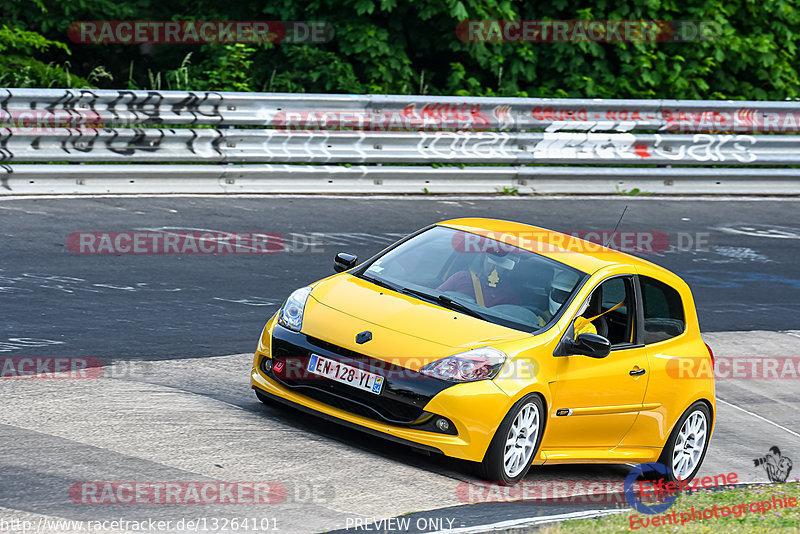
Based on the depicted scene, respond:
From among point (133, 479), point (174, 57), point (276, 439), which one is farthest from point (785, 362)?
point (174, 57)

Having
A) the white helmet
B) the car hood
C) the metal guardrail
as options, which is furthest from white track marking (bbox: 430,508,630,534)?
the metal guardrail

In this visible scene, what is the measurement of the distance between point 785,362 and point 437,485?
5.94m

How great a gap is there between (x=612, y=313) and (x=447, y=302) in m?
1.16

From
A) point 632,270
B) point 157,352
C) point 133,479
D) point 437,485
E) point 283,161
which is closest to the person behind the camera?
point 133,479

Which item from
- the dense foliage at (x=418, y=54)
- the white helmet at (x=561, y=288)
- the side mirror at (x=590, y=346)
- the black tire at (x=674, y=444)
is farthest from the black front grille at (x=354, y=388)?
the dense foliage at (x=418, y=54)

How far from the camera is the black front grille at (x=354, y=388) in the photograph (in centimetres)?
724

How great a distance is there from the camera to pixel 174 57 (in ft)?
65.7

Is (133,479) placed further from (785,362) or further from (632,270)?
(785,362)

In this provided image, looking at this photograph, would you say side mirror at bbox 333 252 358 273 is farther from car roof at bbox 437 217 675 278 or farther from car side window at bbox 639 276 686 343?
car side window at bbox 639 276 686 343

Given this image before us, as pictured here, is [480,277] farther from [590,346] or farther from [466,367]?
[466,367]

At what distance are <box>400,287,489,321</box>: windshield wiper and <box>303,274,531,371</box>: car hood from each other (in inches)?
2.9

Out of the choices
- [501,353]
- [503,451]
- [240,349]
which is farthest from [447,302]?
[240,349]

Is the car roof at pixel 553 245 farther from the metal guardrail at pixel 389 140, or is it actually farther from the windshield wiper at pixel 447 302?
the metal guardrail at pixel 389 140

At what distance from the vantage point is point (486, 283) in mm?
8164
